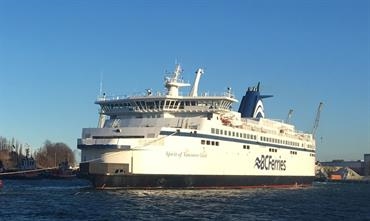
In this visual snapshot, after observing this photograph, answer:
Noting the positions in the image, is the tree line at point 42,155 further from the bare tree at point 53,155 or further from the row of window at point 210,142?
the row of window at point 210,142

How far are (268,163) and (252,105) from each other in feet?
38.2

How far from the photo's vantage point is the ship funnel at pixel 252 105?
255ft

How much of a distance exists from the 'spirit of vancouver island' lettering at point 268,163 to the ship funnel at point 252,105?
323 inches

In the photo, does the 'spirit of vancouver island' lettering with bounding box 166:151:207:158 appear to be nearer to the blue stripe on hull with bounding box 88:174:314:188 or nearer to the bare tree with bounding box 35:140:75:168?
the blue stripe on hull with bounding box 88:174:314:188

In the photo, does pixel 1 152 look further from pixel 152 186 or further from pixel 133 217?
pixel 133 217

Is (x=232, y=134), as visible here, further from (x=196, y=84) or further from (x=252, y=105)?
(x=252, y=105)

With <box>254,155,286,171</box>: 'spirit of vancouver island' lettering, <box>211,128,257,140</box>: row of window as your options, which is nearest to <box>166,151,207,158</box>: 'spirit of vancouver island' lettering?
<box>211,128,257,140</box>: row of window

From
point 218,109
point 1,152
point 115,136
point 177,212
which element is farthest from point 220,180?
point 1,152

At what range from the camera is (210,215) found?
3528 cm

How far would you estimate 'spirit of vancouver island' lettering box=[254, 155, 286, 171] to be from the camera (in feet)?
218

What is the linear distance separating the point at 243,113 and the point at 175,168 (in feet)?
90.6

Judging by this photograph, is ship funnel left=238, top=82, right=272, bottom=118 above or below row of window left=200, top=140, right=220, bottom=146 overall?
above

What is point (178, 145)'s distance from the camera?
52.3 m

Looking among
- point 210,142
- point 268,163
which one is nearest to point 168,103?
point 210,142
